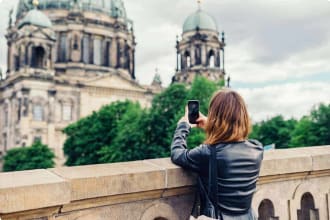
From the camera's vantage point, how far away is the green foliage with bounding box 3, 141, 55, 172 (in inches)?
1586

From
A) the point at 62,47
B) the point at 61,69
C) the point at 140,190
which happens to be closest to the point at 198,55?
the point at 61,69

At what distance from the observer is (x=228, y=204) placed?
280 cm

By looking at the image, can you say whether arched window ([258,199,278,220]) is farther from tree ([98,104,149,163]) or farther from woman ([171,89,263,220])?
tree ([98,104,149,163])

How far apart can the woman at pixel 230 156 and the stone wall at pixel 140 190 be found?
19.2 inches

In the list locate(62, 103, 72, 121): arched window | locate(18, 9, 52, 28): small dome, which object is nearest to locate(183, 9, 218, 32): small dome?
locate(18, 9, 52, 28): small dome

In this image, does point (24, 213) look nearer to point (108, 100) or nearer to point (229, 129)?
point (229, 129)

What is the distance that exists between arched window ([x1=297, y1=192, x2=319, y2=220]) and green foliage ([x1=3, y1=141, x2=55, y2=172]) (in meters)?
37.8

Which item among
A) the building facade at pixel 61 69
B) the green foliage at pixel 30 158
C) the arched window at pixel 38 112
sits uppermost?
the building facade at pixel 61 69

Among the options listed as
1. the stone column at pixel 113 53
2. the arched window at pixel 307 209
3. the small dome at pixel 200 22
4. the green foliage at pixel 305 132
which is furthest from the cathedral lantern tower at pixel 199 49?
the arched window at pixel 307 209

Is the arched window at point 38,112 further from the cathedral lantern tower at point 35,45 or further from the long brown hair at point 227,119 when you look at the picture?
the long brown hair at point 227,119

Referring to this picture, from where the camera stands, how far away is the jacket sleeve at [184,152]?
2910 mm

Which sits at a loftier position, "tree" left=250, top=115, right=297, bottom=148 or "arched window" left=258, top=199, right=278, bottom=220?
"tree" left=250, top=115, right=297, bottom=148

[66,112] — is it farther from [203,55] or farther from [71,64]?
[203,55]

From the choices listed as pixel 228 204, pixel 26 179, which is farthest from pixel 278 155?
pixel 26 179
